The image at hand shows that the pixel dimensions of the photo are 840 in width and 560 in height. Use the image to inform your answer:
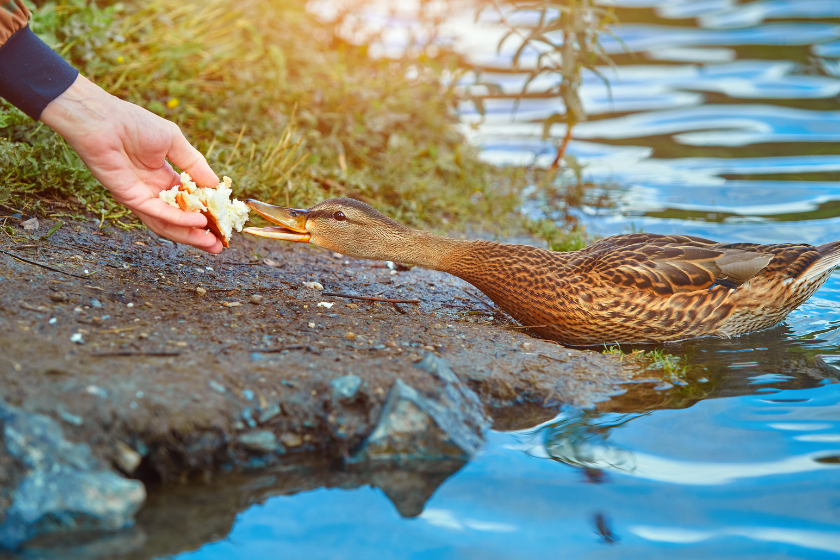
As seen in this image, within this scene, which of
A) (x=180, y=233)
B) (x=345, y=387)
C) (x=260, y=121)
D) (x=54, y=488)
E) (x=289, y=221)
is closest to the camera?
(x=54, y=488)

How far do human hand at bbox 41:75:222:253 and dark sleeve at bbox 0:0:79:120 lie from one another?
6 centimetres

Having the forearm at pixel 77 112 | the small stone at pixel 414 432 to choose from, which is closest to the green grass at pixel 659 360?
the small stone at pixel 414 432

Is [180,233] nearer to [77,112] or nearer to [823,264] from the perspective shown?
[77,112]

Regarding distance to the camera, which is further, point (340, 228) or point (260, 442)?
point (340, 228)

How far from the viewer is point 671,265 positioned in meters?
4.59

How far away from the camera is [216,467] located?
3.11m

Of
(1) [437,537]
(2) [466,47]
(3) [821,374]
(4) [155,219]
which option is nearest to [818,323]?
(3) [821,374]

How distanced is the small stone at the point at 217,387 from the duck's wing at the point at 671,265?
94.9 inches

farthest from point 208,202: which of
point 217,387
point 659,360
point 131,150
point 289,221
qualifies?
point 659,360

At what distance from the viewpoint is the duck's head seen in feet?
15.2

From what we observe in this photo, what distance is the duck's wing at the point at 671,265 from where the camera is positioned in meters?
4.51

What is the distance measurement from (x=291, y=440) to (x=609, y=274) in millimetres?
2275

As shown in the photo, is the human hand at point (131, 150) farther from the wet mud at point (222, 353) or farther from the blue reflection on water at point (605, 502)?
the blue reflection on water at point (605, 502)

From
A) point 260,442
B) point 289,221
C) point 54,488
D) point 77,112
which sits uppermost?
point 77,112
